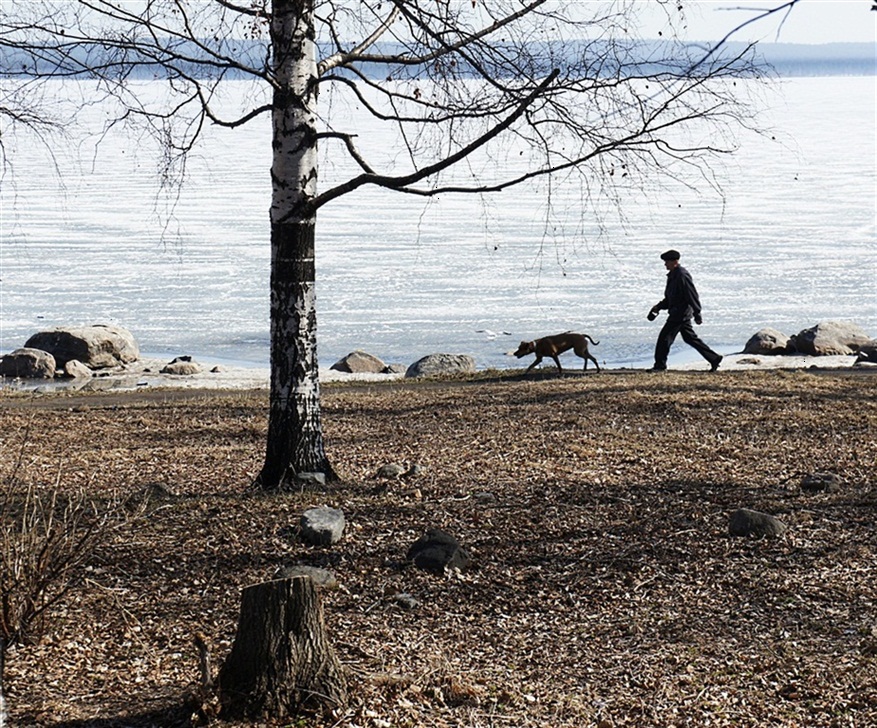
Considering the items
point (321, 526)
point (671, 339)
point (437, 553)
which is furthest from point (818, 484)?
point (671, 339)

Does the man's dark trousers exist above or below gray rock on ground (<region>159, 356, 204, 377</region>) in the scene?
above

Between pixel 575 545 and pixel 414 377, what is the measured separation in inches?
396

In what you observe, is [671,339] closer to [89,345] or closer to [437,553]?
[89,345]

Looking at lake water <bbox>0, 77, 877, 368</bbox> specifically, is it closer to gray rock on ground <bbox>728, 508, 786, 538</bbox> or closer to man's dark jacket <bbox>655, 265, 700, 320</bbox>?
man's dark jacket <bbox>655, 265, 700, 320</bbox>

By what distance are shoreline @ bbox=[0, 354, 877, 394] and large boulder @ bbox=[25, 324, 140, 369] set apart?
13.0 inches

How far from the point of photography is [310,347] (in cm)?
743

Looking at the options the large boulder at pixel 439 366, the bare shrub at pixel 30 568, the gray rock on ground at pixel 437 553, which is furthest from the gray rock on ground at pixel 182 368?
the bare shrub at pixel 30 568

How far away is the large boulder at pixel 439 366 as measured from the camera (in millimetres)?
17125

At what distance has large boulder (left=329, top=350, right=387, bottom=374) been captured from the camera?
→ 1870 centimetres

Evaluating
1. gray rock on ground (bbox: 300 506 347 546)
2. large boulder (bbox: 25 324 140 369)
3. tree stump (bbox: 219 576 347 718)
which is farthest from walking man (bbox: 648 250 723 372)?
tree stump (bbox: 219 576 347 718)

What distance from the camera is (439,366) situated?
17266 mm

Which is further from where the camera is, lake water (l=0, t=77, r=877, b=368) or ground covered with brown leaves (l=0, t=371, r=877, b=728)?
lake water (l=0, t=77, r=877, b=368)

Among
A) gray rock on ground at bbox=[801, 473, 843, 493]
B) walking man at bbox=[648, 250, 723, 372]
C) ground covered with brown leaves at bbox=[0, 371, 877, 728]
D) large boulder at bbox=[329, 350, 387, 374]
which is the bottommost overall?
ground covered with brown leaves at bbox=[0, 371, 877, 728]

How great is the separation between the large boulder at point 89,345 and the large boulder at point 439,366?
5269mm
